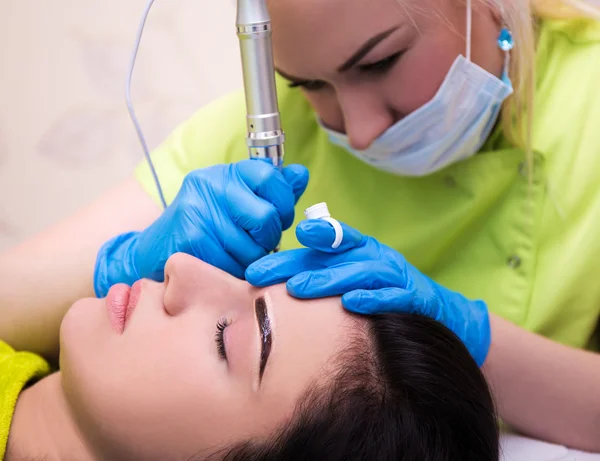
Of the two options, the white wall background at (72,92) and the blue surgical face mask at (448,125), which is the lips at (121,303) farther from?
the white wall background at (72,92)

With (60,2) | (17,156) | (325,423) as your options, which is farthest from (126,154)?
(325,423)

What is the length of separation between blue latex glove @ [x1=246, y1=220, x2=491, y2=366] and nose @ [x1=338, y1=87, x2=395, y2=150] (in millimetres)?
200

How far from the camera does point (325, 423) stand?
67cm

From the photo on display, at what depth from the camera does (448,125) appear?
3.21 ft

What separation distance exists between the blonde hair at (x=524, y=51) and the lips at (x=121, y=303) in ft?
2.15

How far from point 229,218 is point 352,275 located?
0.21m

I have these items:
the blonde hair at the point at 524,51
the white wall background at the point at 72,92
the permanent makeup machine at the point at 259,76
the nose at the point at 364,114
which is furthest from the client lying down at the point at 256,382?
the white wall background at the point at 72,92

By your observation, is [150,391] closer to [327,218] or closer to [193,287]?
[193,287]

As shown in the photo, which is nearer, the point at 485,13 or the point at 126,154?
the point at 485,13

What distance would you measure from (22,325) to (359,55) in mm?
725

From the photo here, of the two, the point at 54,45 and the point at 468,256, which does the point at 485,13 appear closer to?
the point at 468,256

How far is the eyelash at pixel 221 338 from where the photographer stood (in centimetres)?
73

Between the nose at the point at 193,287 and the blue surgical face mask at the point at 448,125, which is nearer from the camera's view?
the nose at the point at 193,287

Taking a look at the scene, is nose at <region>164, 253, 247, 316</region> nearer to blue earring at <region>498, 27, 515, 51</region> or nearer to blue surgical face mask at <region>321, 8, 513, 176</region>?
blue surgical face mask at <region>321, 8, 513, 176</region>
